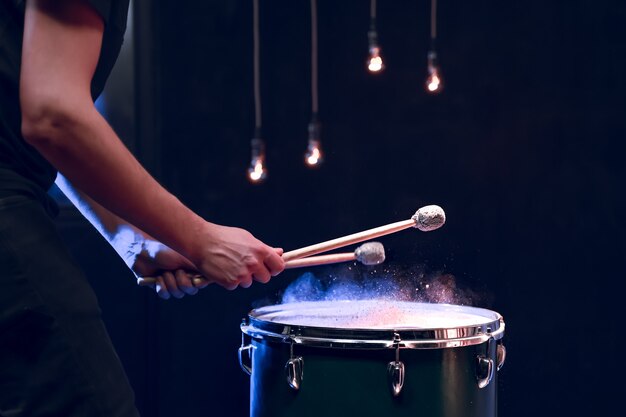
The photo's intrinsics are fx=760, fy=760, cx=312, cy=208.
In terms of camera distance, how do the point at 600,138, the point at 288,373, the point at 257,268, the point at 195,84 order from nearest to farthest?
1. the point at 257,268
2. the point at 288,373
3. the point at 600,138
4. the point at 195,84

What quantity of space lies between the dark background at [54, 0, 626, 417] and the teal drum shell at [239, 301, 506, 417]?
957 mm

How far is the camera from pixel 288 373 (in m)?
1.90

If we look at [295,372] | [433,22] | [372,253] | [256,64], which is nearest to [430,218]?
[372,253]

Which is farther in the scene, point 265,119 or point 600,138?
point 265,119

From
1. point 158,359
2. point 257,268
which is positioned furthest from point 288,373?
point 158,359

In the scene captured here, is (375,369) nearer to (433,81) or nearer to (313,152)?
(313,152)

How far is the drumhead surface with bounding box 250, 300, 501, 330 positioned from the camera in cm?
201

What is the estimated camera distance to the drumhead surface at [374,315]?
79.0 inches

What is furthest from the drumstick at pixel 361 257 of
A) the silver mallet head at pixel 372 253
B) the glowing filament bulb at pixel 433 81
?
the glowing filament bulb at pixel 433 81

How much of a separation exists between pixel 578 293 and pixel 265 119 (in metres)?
1.39

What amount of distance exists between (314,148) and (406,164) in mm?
395

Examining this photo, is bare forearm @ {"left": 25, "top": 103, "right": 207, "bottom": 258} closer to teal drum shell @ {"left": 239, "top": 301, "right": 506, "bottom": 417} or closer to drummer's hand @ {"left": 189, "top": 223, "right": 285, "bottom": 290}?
drummer's hand @ {"left": 189, "top": 223, "right": 285, "bottom": 290}

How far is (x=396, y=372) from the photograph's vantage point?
1.83 m

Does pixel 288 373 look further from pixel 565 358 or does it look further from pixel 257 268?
pixel 565 358
